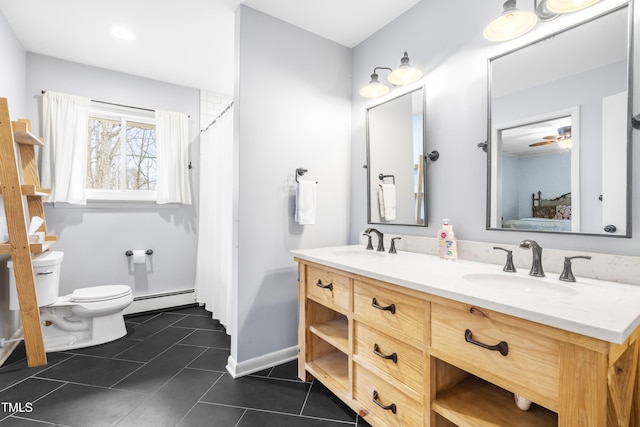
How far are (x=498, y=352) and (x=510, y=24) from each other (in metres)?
1.36

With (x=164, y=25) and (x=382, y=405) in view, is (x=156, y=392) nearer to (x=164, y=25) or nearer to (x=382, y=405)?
(x=382, y=405)

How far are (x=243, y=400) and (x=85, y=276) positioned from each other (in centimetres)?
208

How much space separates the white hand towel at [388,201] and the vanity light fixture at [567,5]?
3.75 feet

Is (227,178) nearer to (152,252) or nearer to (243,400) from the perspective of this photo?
(152,252)

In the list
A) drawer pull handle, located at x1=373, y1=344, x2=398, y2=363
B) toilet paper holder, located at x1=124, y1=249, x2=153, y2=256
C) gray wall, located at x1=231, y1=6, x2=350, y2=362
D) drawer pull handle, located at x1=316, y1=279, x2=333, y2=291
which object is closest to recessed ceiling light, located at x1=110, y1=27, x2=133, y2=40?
gray wall, located at x1=231, y1=6, x2=350, y2=362

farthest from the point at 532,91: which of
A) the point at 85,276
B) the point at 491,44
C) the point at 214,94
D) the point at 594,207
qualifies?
the point at 85,276

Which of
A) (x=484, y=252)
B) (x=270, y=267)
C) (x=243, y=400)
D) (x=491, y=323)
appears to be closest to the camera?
(x=491, y=323)

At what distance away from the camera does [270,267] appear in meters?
2.03

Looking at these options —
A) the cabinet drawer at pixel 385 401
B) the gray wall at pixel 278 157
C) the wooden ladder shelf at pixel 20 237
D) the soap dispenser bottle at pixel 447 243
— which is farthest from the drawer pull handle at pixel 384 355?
the wooden ladder shelf at pixel 20 237

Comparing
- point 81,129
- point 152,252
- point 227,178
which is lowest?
point 152,252

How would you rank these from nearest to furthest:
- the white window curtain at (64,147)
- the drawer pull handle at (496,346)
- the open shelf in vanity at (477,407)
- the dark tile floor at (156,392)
Answer: 1. the drawer pull handle at (496,346)
2. the open shelf in vanity at (477,407)
3. the dark tile floor at (156,392)
4. the white window curtain at (64,147)

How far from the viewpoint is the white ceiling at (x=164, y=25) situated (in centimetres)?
189

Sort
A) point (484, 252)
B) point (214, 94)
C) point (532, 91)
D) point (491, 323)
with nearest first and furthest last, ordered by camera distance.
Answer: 1. point (491, 323)
2. point (532, 91)
3. point (484, 252)
4. point (214, 94)

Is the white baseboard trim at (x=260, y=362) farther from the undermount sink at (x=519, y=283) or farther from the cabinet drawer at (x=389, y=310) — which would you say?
the undermount sink at (x=519, y=283)
